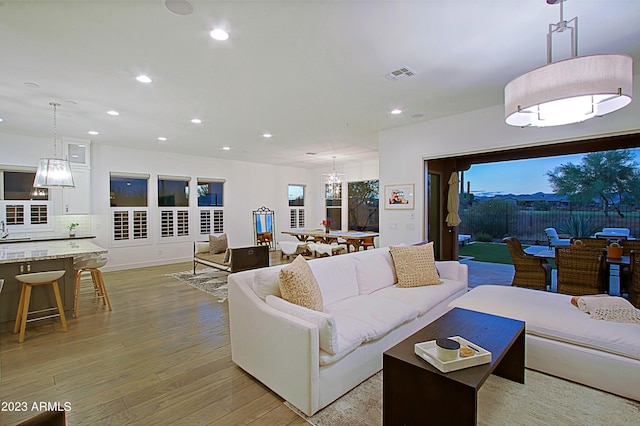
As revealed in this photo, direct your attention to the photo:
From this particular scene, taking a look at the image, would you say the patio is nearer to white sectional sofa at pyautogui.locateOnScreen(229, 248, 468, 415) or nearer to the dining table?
the dining table

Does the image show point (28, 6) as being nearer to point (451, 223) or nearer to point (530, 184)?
point (451, 223)

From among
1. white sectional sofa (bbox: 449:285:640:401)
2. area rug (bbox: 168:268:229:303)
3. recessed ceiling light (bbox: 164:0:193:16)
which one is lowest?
area rug (bbox: 168:268:229:303)

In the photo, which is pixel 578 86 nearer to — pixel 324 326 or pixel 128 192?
pixel 324 326

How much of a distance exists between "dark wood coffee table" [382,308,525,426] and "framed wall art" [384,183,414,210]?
11.2ft

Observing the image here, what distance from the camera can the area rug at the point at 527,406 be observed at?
194 centimetres

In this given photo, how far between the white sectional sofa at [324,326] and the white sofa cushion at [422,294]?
10mm

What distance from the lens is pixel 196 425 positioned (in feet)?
6.42

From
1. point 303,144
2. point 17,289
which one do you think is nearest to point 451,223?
point 303,144

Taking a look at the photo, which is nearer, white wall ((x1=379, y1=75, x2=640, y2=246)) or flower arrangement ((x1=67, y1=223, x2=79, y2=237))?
white wall ((x1=379, y1=75, x2=640, y2=246))

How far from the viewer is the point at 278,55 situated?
3.01m

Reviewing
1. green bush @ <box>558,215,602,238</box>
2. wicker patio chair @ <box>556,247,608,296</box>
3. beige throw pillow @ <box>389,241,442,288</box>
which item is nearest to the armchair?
green bush @ <box>558,215,602,238</box>

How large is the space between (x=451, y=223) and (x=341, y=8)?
572cm

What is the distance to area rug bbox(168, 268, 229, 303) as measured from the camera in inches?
200

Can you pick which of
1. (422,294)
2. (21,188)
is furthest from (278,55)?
(21,188)
